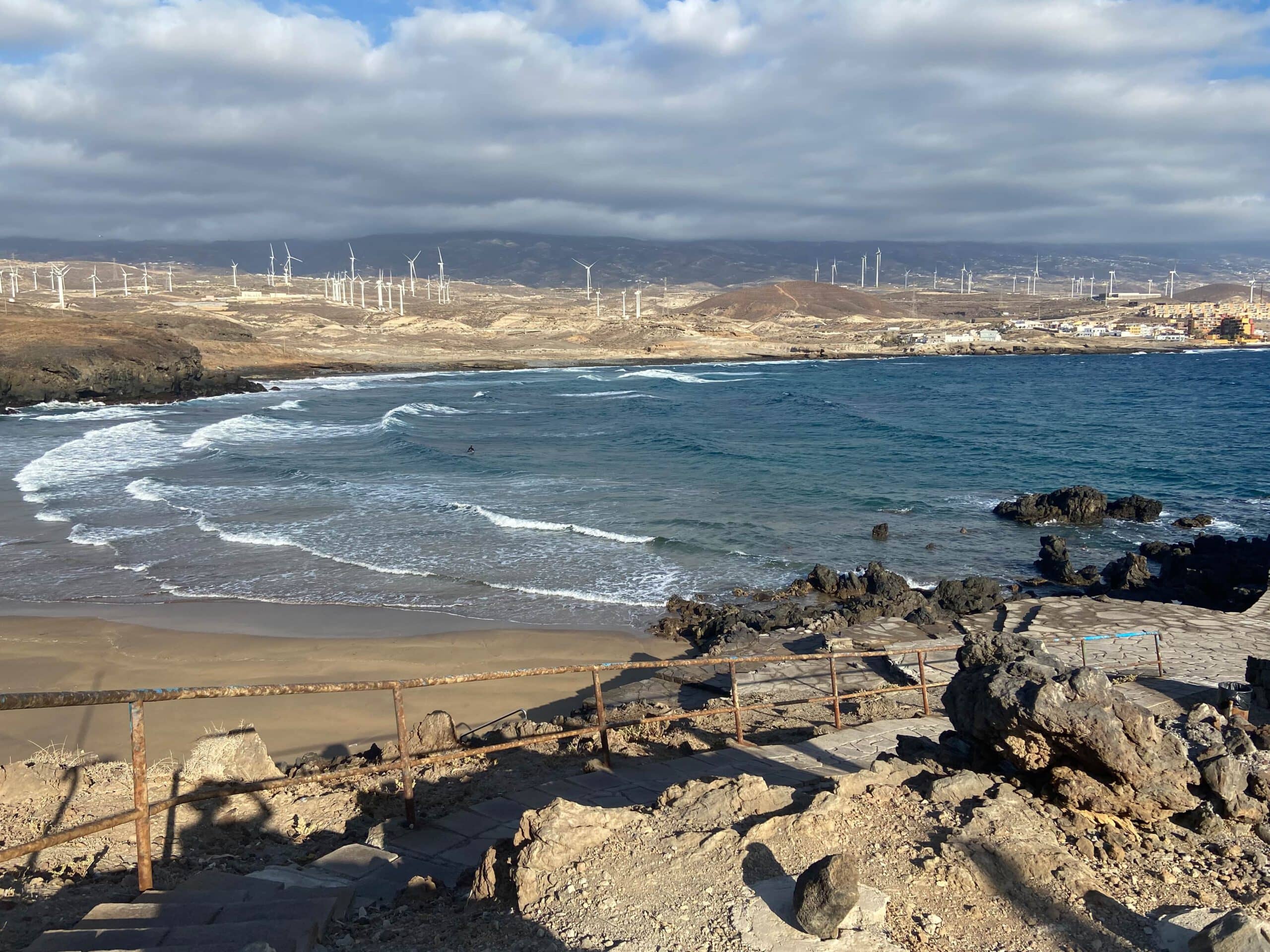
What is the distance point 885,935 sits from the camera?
Answer: 3969mm

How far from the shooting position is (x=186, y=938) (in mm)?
3463

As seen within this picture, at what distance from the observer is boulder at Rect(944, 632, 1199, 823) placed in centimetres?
514

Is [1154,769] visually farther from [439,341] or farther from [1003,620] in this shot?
[439,341]

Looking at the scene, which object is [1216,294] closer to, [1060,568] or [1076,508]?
[1076,508]

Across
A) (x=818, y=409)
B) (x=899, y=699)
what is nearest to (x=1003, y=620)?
(x=899, y=699)

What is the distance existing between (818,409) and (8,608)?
42523 millimetres

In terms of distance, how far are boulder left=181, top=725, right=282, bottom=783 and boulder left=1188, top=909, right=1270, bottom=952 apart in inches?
230

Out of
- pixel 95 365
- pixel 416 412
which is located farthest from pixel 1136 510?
pixel 95 365

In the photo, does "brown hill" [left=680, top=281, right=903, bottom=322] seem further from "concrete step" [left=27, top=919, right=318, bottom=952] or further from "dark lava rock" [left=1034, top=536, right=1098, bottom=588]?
"concrete step" [left=27, top=919, right=318, bottom=952]

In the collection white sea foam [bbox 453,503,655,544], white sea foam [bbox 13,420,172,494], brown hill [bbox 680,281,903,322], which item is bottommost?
white sea foam [bbox 453,503,655,544]

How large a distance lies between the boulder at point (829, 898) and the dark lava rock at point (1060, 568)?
16.6 m

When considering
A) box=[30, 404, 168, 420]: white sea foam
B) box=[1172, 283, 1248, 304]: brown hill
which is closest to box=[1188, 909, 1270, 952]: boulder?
box=[30, 404, 168, 420]: white sea foam

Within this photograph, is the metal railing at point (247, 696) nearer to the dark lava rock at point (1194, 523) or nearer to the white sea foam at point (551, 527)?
the white sea foam at point (551, 527)

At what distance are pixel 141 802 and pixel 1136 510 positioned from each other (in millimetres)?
26210
